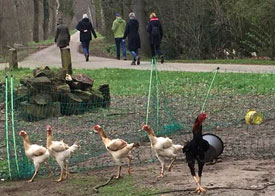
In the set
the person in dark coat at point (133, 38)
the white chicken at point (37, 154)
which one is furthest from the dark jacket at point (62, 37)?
the white chicken at point (37, 154)

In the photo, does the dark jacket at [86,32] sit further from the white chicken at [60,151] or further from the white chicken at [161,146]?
the white chicken at [161,146]

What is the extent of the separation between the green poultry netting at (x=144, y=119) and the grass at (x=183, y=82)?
0.04 m

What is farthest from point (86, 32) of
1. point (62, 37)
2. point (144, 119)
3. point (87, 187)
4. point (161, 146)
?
point (87, 187)

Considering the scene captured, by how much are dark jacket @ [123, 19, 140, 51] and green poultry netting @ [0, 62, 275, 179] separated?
22.2 feet

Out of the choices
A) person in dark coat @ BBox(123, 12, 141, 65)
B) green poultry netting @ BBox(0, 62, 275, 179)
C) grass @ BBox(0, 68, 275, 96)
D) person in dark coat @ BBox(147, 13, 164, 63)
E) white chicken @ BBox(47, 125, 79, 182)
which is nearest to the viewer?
white chicken @ BBox(47, 125, 79, 182)

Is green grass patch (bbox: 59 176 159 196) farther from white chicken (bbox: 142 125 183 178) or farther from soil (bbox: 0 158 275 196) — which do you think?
white chicken (bbox: 142 125 183 178)

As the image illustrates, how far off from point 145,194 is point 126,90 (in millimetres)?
9121

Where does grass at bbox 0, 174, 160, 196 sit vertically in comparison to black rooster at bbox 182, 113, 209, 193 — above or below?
below

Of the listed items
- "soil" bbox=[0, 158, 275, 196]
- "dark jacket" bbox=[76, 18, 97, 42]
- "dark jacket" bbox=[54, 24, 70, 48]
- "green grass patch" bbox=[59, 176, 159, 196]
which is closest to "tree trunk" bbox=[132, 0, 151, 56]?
"dark jacket" bbox=[76, 18, 97, 42]

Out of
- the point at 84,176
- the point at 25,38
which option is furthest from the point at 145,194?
the point at 25,38

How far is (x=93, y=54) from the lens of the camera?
29.8m

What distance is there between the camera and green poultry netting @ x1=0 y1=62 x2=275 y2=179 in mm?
7945

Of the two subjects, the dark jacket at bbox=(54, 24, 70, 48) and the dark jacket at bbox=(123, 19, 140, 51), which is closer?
the dark jacket at bbox=(123, 19, 140, 51)

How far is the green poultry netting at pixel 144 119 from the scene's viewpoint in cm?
795
